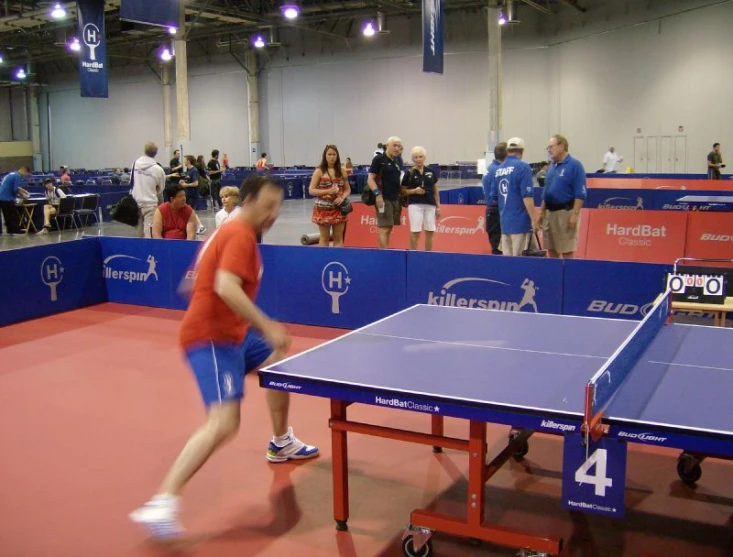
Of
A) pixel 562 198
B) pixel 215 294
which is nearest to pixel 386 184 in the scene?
pixel 562 198

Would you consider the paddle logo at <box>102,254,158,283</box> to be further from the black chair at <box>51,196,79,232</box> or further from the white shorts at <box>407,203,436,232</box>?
the black chair at <box>51,196,79,232</box>

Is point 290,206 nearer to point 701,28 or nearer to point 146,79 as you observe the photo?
point 701,28

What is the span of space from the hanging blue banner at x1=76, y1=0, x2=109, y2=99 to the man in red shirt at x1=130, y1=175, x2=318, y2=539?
11578 millimetres

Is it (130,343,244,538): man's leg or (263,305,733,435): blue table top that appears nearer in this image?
(263,305,733,435): blue table top

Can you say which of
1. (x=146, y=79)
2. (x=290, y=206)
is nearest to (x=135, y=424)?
(x=290, y=206)

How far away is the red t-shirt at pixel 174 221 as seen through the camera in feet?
27.9

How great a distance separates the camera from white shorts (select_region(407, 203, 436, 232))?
9.31 m

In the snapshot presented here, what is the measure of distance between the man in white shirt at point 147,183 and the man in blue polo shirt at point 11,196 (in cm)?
631

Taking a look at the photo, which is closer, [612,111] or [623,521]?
[623,521]

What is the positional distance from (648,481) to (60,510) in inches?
117

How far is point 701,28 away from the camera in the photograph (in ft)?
73.2

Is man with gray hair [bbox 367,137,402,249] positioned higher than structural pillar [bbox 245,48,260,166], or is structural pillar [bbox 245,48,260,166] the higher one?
structural pillar [bbox 245,48,260,166]

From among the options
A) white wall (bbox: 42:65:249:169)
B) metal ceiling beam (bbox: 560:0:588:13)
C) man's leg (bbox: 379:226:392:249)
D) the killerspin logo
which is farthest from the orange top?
white wall (bbox: 42:65:249:169)

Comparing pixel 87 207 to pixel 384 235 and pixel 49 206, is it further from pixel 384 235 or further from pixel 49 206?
pixel 384 235
